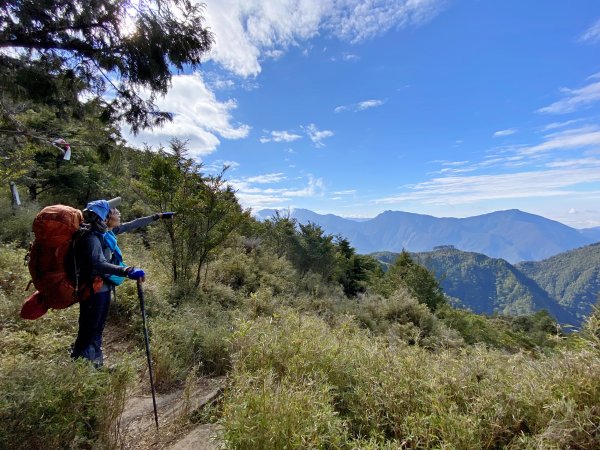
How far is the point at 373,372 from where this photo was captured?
2898mm

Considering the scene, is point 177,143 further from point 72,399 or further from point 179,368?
point 72,399

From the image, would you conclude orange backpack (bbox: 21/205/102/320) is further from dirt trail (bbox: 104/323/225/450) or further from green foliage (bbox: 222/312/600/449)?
green foliage (bbox: 222/312/600/449)

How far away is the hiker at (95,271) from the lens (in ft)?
9.59

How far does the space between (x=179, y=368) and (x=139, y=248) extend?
23.8 ft

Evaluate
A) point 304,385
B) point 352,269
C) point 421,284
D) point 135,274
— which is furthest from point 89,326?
point 352,269

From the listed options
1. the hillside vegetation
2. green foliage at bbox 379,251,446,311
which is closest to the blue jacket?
the hillside vegetation

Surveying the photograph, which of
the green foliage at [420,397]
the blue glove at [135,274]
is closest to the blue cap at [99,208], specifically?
the blue glove at [135,274]

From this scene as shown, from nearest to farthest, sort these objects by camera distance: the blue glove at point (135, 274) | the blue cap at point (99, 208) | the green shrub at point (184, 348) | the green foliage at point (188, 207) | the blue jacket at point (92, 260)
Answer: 1. the blue glove at point (135, 274)
2. the blue jacket at point (92, 260)
3. the blue cap at point (99, 208)
4. the green shrub at point (184, 348)
5. the green foliage at point (188, 207)

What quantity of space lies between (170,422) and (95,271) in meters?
1.60

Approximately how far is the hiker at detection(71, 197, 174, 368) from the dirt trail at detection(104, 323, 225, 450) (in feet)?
2.00

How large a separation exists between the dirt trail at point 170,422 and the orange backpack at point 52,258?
3.82 ft

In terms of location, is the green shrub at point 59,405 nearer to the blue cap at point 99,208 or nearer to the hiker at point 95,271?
the hiker at point 95,271

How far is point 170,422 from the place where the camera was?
2906 millimetres

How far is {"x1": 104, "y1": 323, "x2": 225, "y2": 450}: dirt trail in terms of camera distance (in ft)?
8.65
